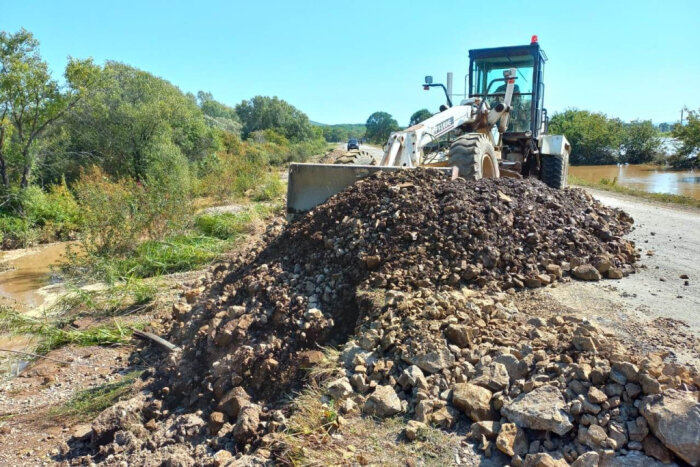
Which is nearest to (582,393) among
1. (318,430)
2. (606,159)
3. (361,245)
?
(318,430)

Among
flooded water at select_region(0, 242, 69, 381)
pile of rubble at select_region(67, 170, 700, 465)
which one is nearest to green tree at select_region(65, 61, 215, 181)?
flooded water at select_region(0, 242, 69, 381)

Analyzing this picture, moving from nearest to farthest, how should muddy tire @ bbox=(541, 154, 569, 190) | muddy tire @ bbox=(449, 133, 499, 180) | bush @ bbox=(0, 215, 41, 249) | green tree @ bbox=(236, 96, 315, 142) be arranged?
muddy tire @ bbox=(449, 133, 499, 180), muddy tire @ bbox=(541, 154, 569, 190), bush @ bbox=(0, 215, 41, 249), green tree @ bbox=(236, 96, 315, 142)

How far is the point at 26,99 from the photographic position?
43.1ft

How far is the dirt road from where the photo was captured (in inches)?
138

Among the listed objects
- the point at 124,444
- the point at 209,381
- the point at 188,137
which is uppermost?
the point at 188,137

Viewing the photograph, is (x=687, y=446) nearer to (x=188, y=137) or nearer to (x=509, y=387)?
(x=509, y=387)

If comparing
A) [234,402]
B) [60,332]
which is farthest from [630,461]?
[60,332]

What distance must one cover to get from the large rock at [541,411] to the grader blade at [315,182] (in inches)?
136

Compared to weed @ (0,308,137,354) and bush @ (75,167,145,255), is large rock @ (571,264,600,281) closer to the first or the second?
weed @ (0,308,137,354)

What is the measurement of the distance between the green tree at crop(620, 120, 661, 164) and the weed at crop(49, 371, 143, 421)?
41727 mm

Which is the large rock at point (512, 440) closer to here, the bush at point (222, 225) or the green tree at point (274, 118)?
the bush at point (222, 225)

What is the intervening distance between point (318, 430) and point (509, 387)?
4.00ft

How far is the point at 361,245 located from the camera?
15.0 ft

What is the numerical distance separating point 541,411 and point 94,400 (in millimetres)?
3638
